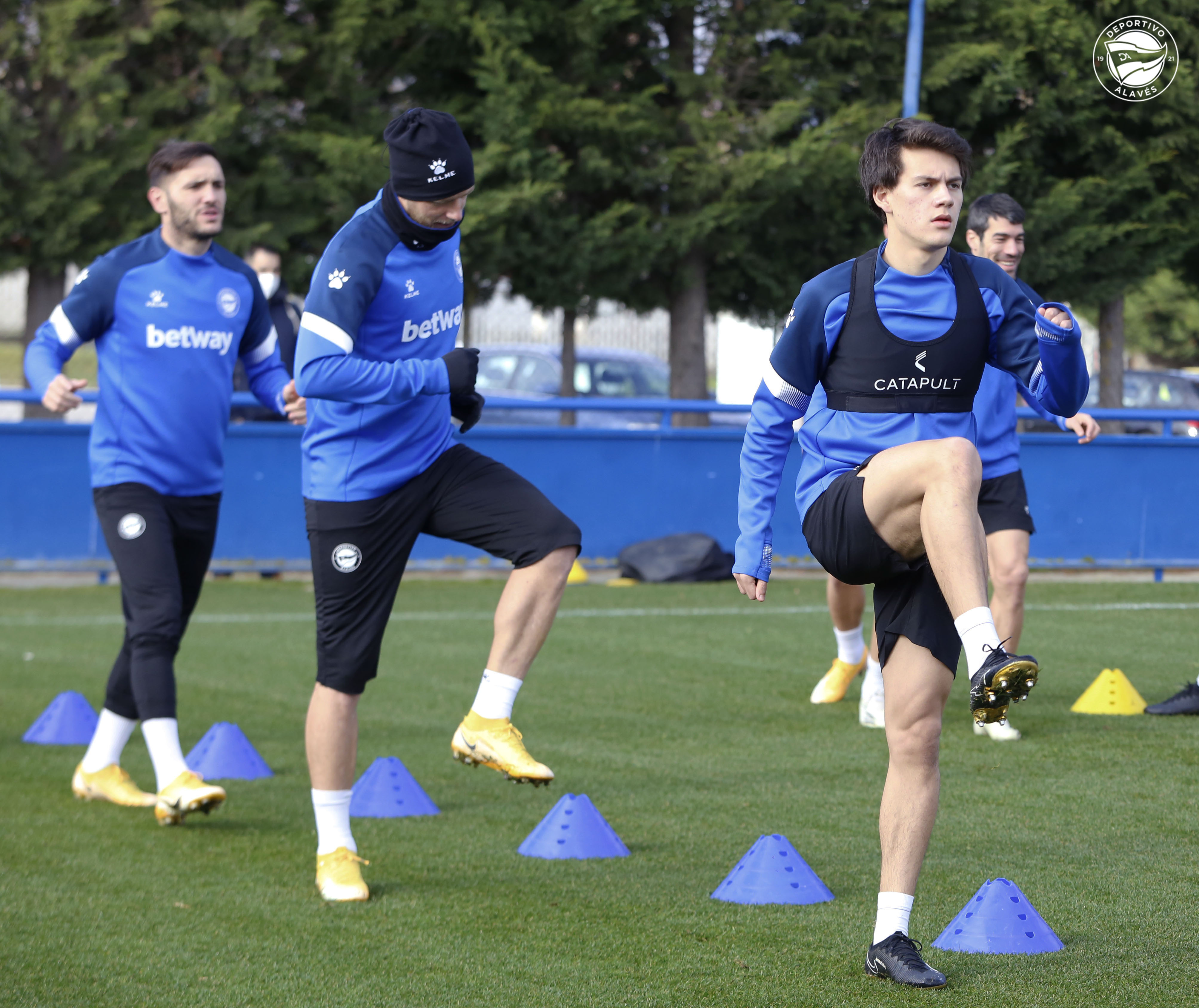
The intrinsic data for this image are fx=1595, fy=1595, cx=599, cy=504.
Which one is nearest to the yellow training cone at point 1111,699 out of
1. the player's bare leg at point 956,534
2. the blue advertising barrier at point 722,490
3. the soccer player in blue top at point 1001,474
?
the soccer player in blue top at point 1001,474

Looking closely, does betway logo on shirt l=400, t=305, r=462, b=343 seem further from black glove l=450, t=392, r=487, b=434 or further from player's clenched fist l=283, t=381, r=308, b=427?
player's clenched fist l=283, t=381, r=308, b=427

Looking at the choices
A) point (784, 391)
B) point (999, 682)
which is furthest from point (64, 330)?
point (999, 682)

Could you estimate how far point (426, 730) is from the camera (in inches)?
287

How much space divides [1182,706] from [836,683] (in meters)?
1.57

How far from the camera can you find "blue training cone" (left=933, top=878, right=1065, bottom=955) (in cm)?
393

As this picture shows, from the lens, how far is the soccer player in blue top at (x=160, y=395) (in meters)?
5.59

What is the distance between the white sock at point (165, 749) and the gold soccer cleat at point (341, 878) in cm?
97

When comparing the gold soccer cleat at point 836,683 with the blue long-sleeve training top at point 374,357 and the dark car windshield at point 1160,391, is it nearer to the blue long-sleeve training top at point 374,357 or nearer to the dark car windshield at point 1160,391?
the blue long-sleeve training top at point 374,357

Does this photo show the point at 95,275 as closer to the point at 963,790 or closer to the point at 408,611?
the point at 963,790

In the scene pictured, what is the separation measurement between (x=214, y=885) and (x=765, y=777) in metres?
2.25

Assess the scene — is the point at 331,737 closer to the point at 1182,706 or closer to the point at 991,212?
the point at 991,212

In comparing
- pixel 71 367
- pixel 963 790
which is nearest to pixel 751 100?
pixel 963 790

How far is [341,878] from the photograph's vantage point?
15.2 ft

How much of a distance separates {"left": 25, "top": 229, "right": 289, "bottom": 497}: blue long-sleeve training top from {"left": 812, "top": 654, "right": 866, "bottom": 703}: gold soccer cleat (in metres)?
3.25
